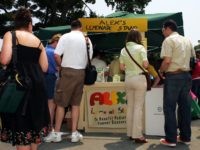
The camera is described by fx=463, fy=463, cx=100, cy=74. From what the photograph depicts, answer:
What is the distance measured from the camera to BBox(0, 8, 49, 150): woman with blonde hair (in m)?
4.28

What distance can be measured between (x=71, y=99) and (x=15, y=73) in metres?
2.76

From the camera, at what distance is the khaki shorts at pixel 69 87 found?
6852mm

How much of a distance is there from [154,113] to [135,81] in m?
1.00

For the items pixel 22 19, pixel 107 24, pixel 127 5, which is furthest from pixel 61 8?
pixel 22 19

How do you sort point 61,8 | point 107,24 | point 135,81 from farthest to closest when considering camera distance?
point 61,8
point 107,24
point 135,81

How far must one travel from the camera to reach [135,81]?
676 centimetres

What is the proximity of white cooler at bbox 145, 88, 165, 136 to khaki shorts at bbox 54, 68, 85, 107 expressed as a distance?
1183mm

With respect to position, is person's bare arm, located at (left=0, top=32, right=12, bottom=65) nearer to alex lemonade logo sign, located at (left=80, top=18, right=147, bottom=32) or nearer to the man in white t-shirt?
the man in white t-shirt

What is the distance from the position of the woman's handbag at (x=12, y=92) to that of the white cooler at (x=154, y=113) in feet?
11.4

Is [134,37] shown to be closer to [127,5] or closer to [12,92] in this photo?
[12,92]

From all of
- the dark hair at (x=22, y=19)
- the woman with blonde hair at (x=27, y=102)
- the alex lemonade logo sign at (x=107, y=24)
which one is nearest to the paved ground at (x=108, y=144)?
the alex lemonade logo sign at (x=107, y=24)

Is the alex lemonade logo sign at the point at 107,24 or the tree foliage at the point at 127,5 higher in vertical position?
the tree foliage at the point at 127,5

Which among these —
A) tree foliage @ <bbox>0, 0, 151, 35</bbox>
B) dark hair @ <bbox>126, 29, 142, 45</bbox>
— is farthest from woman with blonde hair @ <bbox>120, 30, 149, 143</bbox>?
tree foliage @ <bbox>0, 0, 151, 35</bbox>

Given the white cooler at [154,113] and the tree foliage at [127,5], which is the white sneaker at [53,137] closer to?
the white cooler at [154,113]
